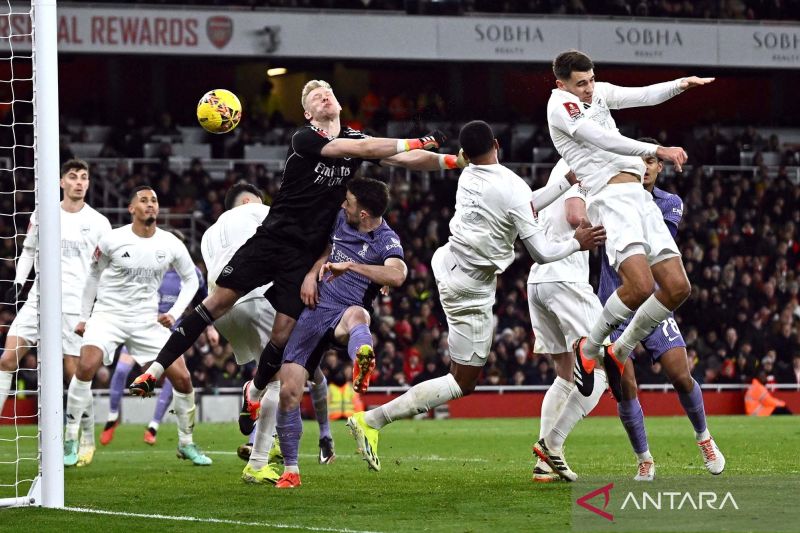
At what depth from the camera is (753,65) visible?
30.7 metres

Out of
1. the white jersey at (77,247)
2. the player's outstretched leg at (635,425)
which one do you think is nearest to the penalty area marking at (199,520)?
the player's outstretched leg at (635,425)

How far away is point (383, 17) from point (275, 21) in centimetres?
263

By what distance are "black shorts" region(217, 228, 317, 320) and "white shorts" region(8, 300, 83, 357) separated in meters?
2.47

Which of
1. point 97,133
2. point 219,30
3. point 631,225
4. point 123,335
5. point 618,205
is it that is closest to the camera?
point 631,225

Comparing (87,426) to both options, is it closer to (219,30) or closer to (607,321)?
(607,321)

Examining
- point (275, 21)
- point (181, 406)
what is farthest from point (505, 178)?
point (275, 21)

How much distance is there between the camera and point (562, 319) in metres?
8.65

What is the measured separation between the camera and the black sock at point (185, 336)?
8.77m

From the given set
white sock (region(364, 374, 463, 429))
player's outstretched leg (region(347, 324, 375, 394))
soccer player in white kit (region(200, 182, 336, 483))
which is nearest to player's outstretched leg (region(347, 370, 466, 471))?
white sock (region(364, 374, 463, 429))

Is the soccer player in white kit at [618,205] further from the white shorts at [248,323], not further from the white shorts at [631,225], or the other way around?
the white shorts at [248,323]

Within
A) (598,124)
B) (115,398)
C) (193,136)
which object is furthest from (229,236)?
(193,136)

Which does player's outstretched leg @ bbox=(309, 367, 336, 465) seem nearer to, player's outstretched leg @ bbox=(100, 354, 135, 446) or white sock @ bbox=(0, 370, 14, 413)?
white sock @ bbox=(0, 370, 14, 413)

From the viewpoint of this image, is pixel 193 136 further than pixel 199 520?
Yes

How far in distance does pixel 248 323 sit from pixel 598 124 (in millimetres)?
3619
